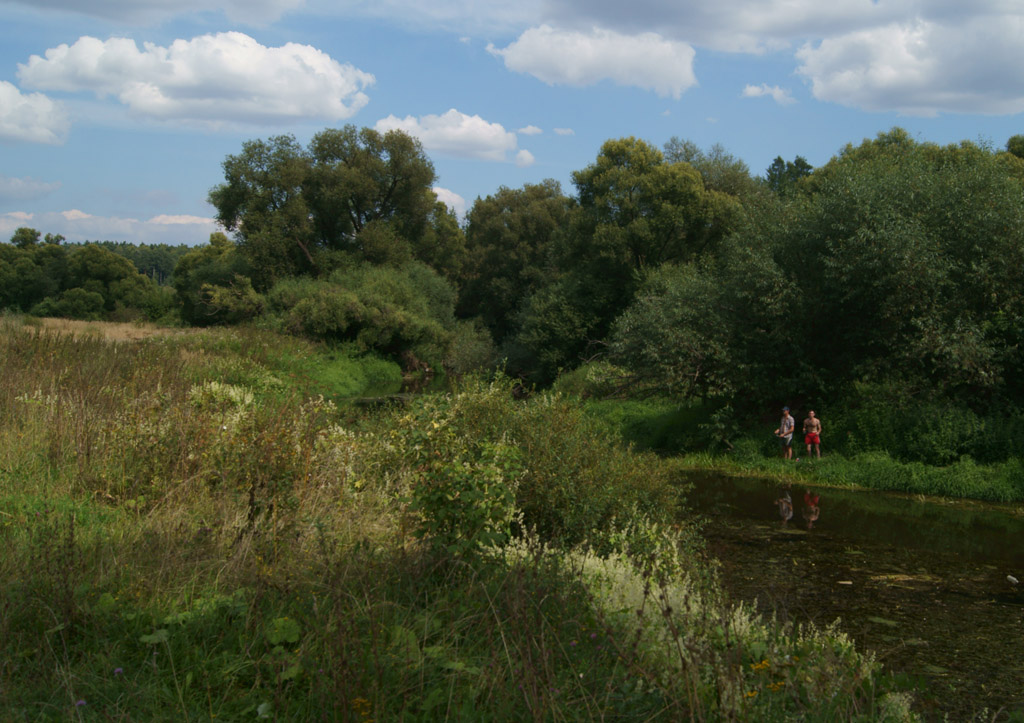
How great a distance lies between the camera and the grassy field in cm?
376

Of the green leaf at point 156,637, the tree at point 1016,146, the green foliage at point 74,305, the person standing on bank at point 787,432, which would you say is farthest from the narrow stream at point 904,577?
the green foliage at point 74,305

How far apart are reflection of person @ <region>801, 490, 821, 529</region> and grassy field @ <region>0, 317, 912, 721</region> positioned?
462 centimetres

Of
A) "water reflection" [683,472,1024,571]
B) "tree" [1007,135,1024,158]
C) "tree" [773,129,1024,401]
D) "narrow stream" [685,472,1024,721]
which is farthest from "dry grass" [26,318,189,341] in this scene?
"tree" [1007,135,1024,158]

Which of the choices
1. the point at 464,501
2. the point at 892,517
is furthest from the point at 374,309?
the point at 464,501

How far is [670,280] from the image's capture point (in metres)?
26.2

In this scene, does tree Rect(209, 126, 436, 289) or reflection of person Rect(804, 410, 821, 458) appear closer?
reflection of person Rect(804, 410, 821, 458)

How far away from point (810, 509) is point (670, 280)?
43.7ft

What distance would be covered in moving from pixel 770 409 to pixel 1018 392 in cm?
561

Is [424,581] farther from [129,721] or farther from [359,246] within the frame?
[359,246]

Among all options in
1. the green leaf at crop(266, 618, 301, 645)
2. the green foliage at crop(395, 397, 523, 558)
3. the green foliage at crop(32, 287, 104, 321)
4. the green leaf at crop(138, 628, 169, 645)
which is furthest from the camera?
the green foliage at crop(32, 287, 104, 321)

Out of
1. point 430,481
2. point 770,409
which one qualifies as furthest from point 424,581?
point 770,409

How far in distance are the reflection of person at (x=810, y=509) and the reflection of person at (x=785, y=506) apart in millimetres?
253

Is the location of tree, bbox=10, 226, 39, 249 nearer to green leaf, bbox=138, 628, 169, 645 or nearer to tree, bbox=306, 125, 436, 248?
tree, bbox=306, 125, 436, 248

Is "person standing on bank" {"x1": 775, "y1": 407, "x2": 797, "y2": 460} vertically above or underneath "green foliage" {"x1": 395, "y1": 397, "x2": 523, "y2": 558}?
underneath
